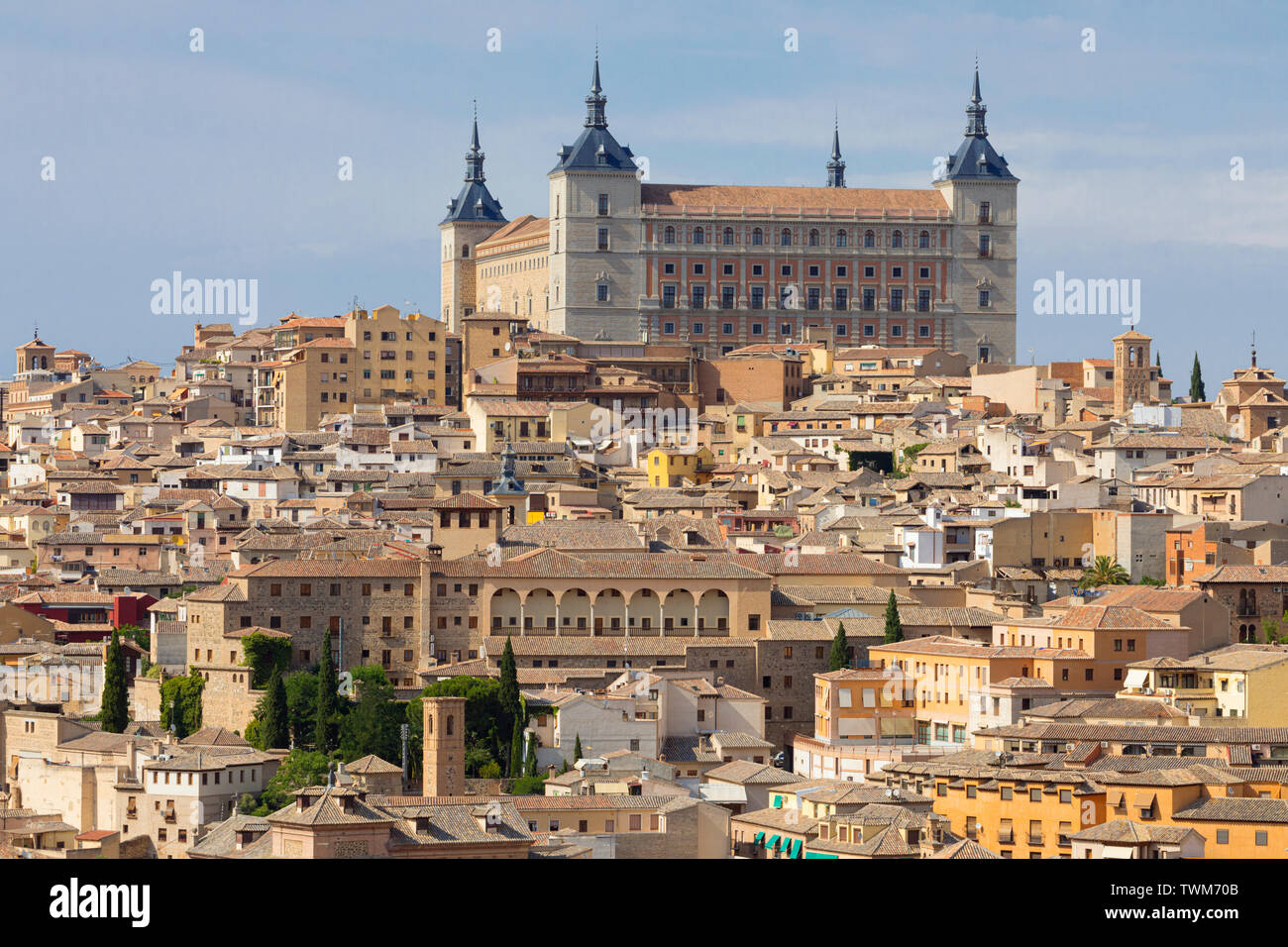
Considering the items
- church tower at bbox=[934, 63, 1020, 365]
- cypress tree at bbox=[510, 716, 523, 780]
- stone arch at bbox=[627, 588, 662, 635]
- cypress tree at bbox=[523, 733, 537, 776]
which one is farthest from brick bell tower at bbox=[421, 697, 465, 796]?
church tower at bbox=[934, 63, 1020, 365]

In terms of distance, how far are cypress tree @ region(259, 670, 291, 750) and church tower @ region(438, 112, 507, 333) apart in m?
65.4

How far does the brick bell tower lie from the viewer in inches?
1740

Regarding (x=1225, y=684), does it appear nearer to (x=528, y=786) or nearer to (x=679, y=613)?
(x=679, y=613)

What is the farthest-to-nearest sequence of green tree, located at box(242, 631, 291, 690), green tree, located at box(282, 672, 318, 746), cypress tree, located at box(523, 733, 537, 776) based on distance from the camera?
green tree, located at box(242, 631, 291, 690) → green tree, located at box(282, 672, 318, 746) → cypress tree, located at box(523, 733, 537, 776)

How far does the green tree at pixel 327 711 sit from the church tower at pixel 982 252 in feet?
202

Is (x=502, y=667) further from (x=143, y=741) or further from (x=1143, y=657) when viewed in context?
(x=1143, y=657)

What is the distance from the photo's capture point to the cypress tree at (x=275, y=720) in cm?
4681

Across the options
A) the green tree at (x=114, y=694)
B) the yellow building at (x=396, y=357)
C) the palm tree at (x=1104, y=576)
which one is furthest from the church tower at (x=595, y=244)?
the green tree at (x=114, y=694)

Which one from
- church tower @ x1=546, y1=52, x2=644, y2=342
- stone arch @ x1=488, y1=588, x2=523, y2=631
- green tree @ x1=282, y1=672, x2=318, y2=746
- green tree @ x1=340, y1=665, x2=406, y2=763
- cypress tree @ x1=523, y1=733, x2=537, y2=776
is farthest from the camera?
church tower @ x1=546, y1=52, x2=644, y2=342

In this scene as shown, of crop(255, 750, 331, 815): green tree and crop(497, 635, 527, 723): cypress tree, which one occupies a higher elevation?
crop(497, 635, 527, 723): cypress tree

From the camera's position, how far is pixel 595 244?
340ft

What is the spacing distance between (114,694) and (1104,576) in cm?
2372

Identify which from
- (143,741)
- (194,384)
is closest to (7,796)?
(143,741)

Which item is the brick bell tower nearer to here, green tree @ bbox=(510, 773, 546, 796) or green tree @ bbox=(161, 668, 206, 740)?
green tree @ bbox=(510, 773, 546, 796)
